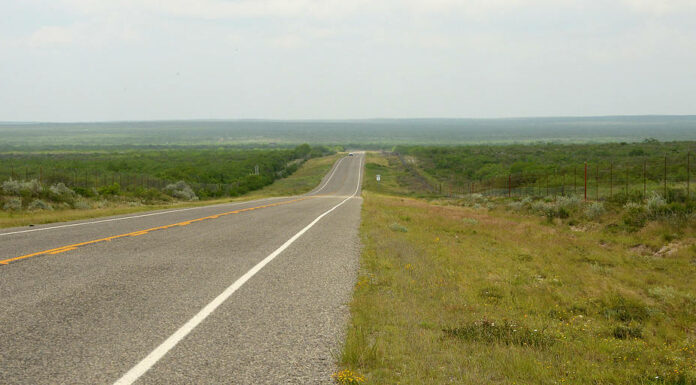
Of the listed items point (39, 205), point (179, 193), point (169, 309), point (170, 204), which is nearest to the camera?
point (169, 309)

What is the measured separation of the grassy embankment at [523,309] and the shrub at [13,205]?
15571mm

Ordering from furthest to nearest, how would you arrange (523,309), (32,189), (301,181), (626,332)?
(301,181)
(32,189)
(523,309)
(626,332)

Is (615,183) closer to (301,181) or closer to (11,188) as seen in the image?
(11,188)

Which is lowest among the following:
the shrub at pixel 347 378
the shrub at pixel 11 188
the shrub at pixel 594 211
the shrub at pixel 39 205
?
the shrub at pixel 594 211

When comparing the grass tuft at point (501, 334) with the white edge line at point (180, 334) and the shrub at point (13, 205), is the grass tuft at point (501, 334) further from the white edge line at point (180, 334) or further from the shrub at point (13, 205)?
the shrub at point (13, 205)

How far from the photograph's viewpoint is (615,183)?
130 feet

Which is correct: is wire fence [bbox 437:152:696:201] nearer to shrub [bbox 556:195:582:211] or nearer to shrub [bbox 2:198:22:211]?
shrub [bbox 556:195:582:211]

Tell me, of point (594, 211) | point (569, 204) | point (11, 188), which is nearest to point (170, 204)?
point (11, 188)

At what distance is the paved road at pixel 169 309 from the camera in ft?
15.1

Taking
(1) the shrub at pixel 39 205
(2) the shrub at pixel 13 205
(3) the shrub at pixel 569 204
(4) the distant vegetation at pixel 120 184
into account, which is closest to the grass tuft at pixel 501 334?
(3) the shrub at pixel 569 204

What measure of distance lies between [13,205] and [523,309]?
22045 mm

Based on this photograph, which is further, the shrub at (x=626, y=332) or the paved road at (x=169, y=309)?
the shrub at (x=626, y=332)

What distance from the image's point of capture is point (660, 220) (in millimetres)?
18734

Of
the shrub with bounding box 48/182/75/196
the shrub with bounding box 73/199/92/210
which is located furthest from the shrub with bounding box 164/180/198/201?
the shrub with bounding box 73/199/92/210
